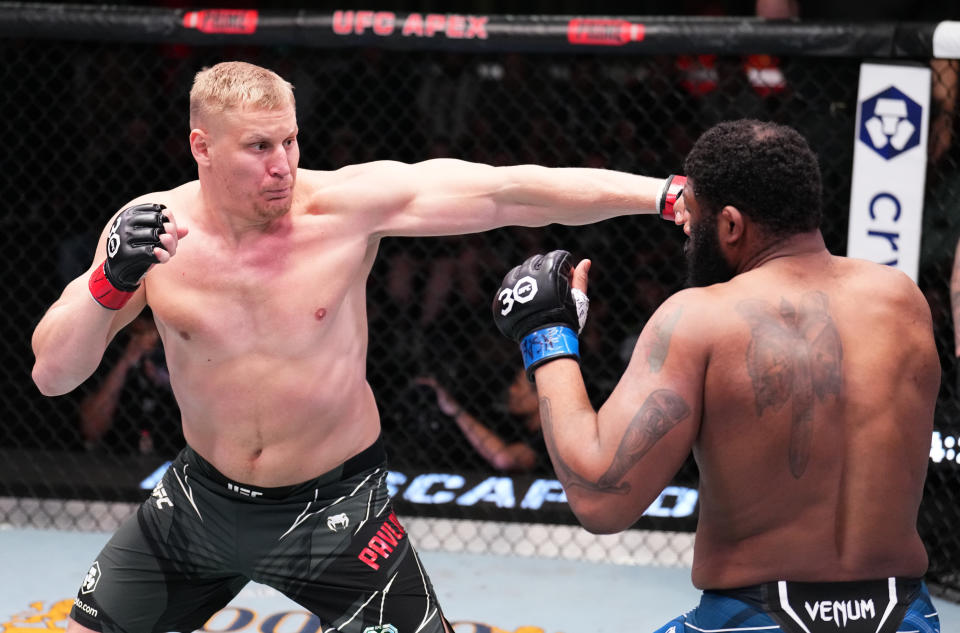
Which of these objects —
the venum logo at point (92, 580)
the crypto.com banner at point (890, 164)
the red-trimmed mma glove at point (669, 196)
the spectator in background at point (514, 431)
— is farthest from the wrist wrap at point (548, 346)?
the spectator in background at point (514, 431)

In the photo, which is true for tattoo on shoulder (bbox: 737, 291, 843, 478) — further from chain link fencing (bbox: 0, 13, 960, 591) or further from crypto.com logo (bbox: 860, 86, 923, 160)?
chain link fencing (bbox: 0, 13, 960, 591)

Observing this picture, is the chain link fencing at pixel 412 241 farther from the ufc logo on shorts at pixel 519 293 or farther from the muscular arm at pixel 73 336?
the ufc logo on shorts at pixel 519 293

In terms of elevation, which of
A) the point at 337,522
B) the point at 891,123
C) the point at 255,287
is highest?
the point at 891,123

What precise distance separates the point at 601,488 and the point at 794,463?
9.2 inches

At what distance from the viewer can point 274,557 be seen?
Result: 205cm

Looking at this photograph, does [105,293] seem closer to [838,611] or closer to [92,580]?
[92,580]

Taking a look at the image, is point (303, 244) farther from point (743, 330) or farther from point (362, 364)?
point (743, 330)

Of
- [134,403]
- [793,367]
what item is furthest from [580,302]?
[134,403]

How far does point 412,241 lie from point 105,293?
2.05 meters

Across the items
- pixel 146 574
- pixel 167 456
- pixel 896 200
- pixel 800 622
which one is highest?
pixel 896 200

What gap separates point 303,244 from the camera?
209cm

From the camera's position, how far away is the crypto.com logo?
308cm

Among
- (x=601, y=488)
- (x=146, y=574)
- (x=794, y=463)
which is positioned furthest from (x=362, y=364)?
(x=794, y=463)

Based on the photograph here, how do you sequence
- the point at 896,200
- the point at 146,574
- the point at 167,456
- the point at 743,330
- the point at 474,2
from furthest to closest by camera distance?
1. the point at 474,2
2. the point at 167,456
3. the point at 896,200
4. the point at 146,574
5. the point at 743,330
